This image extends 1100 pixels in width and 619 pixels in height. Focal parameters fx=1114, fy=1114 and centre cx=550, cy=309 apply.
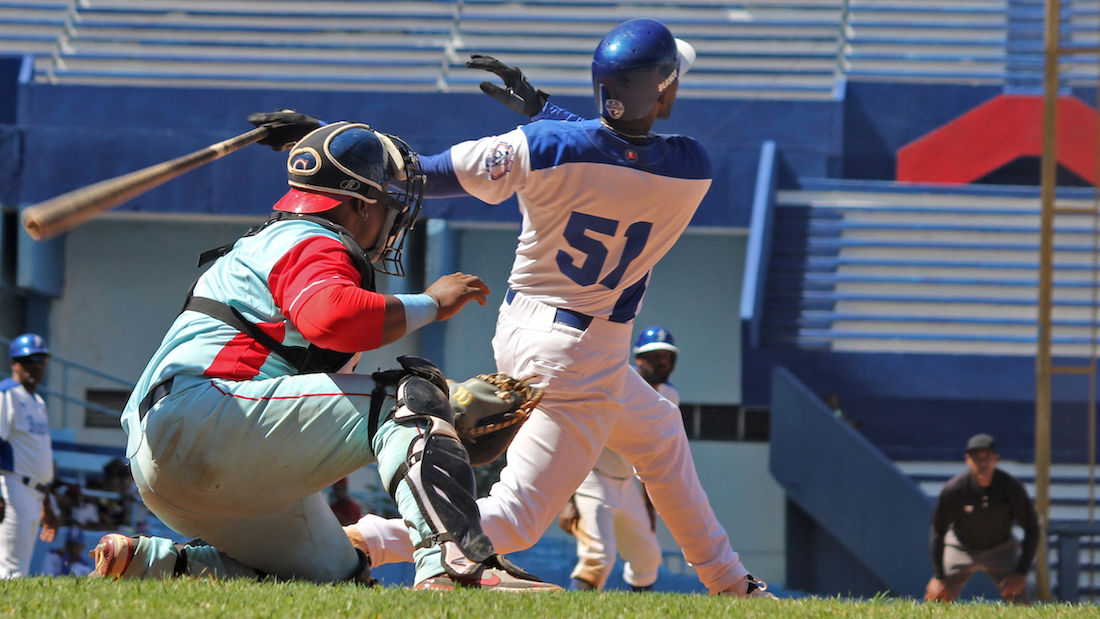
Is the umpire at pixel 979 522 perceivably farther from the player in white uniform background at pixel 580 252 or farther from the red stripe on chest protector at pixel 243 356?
the red stripe on chest protector at pixel 243 356

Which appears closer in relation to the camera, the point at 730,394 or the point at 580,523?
the point at 580,523

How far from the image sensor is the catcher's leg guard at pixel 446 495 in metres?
2.73

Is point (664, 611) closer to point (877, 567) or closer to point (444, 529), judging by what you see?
point (444, 529)

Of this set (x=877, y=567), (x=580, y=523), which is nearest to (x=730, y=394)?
(x=877, y=567)

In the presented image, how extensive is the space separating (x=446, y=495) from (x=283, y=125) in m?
1.72

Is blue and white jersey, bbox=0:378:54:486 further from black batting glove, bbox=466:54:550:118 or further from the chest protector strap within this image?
the chest protector strap

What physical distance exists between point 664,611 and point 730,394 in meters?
11.8

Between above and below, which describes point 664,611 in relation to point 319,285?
below

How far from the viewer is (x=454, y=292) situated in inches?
126

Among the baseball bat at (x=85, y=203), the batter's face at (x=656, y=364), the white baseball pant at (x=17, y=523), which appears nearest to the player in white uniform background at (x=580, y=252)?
the baseball bat at (x=85, y=203)

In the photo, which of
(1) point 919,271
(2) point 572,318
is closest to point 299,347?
(2) point 572,318

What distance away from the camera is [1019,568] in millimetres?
7965

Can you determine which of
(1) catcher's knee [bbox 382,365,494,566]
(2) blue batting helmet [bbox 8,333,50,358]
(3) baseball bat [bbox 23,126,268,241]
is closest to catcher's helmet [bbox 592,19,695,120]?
(3) baseball bat [bbox 23,126,268,241]

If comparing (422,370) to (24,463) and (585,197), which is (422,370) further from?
(24,463)
